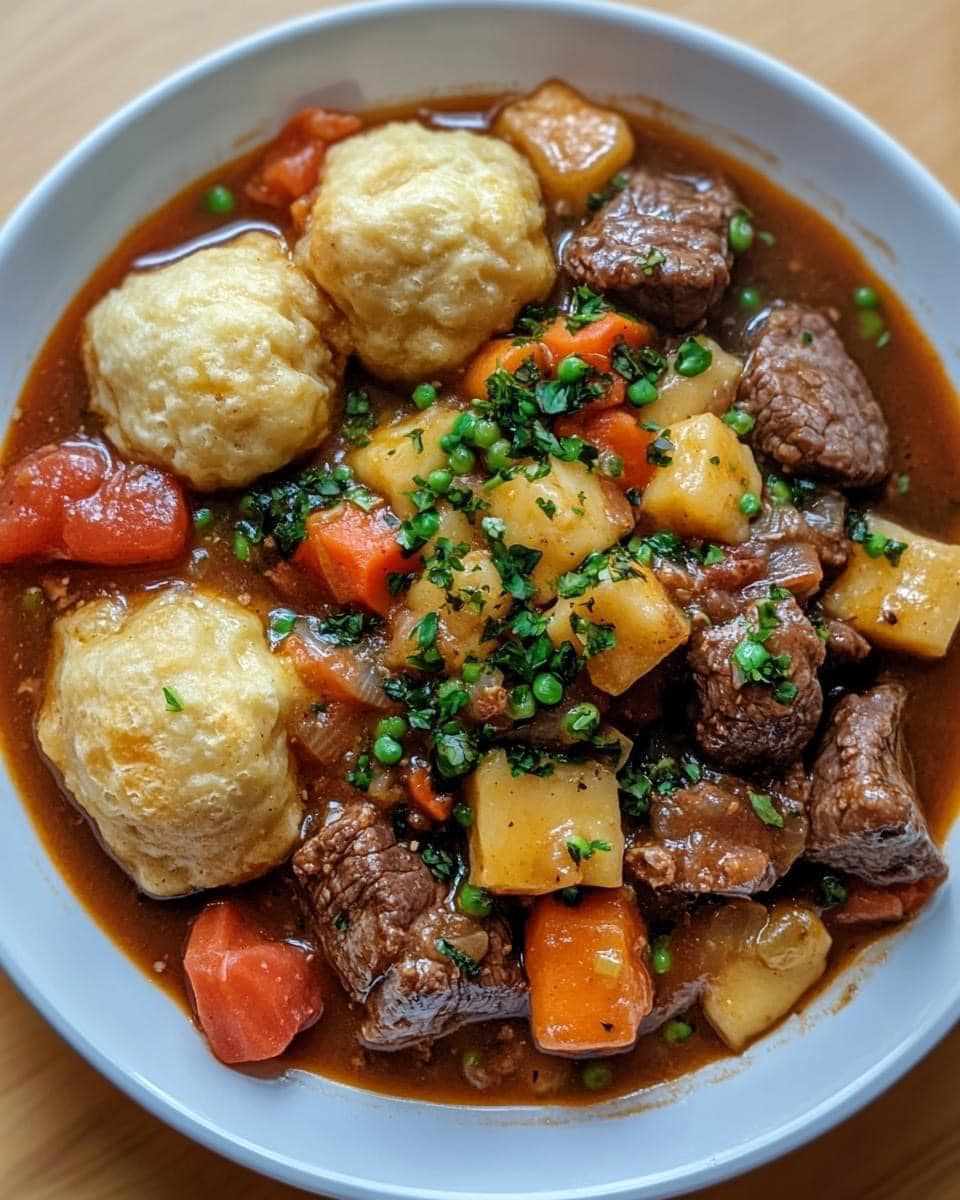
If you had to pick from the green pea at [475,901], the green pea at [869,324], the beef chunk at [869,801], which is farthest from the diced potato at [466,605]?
the green pea at [869,324]

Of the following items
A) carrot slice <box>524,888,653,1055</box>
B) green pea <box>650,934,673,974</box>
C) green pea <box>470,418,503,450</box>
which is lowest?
green pea <box>650,934,673,974</box>

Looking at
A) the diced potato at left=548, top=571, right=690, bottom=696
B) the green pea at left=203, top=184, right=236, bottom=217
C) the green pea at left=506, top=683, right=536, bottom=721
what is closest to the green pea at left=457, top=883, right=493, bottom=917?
the green pea at left=506, top=683, right=536, bottom=721

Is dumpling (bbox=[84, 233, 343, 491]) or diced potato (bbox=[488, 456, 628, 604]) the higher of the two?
dumpling (bbox=[84, 233, 343, 491])

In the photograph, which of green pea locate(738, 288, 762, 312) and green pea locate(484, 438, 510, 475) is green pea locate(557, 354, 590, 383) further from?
green pea locate(738, 288, 762, 312)

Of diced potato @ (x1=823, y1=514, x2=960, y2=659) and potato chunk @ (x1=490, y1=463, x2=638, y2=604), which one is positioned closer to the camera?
potato chunk @ (x1=490, y1=463, x2=638, y2=604)

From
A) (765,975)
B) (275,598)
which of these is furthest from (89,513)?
(765,975)

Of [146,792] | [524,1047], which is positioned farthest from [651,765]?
[146,792]

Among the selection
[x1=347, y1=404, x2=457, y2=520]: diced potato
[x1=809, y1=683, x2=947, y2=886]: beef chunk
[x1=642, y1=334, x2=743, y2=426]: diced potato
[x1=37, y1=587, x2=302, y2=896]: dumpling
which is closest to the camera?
[x1=37, y1=587, x2=302, y2=896]: dumpling

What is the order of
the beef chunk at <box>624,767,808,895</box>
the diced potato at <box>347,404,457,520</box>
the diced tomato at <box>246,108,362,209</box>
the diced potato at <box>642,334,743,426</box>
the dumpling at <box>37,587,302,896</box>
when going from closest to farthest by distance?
the dumpling at <box>37,587,302,896</box>
the beef chunk at <box>624,767,808,895</box>
the diced potato at <box>347,404,457,520</box>
the diced potato at <box>642,334,743,426</box>
the diced tomato at <box>246,108,362,209</box>
